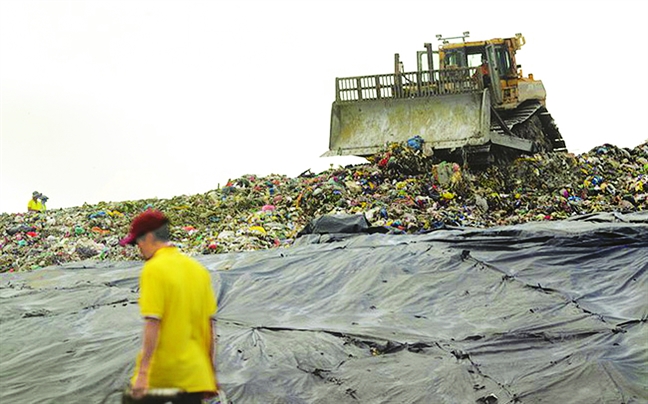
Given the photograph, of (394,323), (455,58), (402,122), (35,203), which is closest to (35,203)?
(35,203)

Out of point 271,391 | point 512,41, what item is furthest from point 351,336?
point 512,41

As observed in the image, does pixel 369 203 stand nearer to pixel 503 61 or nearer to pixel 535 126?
pixel 535 126

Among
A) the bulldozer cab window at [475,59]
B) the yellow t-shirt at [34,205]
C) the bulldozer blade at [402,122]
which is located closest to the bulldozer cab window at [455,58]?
the bulldozer cab window at [475,59]

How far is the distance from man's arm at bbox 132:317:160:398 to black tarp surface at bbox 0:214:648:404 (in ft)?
6.11

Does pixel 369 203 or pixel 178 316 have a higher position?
pixel 369 203

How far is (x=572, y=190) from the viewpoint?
13797 mm

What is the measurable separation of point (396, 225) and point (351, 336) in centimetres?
601

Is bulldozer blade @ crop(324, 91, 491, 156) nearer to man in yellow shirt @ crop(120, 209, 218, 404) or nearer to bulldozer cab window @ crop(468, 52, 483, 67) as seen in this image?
bulldozer cab window @ crop(468, 52, 483, 67)

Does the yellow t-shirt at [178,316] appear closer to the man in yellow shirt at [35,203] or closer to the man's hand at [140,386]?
the man's hand at [140,386]

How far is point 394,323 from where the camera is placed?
608 centimetres

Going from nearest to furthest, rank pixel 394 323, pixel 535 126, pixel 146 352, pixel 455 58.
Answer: pixel 146 352 < pixel 394 323 < pixel 455 58 < pixel 535 126

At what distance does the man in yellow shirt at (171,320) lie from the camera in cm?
317

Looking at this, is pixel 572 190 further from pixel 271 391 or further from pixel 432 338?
pixel 271 391

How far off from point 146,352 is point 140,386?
0.40 ft
